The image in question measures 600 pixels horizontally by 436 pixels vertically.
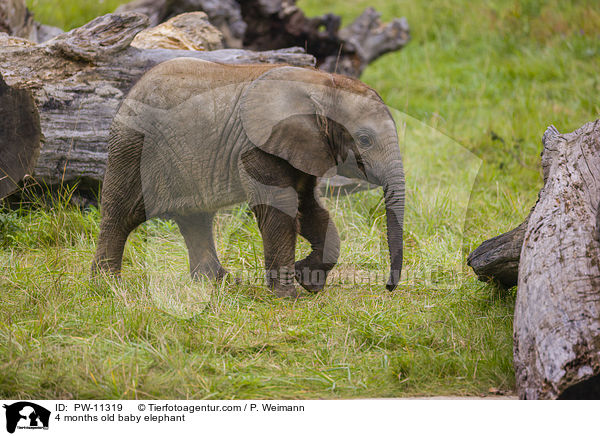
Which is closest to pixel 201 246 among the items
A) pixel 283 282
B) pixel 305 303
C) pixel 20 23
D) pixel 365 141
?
pixel 283 282

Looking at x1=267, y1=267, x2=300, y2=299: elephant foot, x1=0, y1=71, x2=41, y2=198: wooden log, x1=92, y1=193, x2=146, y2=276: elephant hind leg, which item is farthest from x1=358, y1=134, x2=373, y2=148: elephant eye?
x1=0, y1=71, x2=41, y2=198: wooden log

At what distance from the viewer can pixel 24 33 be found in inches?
314

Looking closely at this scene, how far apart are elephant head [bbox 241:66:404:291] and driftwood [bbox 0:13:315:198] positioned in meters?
1.99

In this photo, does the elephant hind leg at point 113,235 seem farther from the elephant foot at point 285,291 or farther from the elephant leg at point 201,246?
the elephant foot at point 285,291

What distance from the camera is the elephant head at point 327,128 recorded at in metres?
4.43

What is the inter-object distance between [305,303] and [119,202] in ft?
5.21

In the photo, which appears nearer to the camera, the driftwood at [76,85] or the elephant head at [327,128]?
the elephant head at [327,128]

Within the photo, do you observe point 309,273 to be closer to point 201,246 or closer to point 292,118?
point 201,246

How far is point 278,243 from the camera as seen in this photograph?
15.7ft

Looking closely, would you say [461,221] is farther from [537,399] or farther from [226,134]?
[537,399]

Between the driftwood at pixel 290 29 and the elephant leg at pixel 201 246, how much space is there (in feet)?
11.3

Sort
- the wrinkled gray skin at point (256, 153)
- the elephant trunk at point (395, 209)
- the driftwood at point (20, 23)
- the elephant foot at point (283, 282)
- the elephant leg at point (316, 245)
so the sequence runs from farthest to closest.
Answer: the driftwood at point (20, 23)
the elephant leg at point (316, 245)
the elephant foot at point (283, 282)
the wrinkled gray skin at point (256, 153)
the elephant trunk at point (395, 209)
